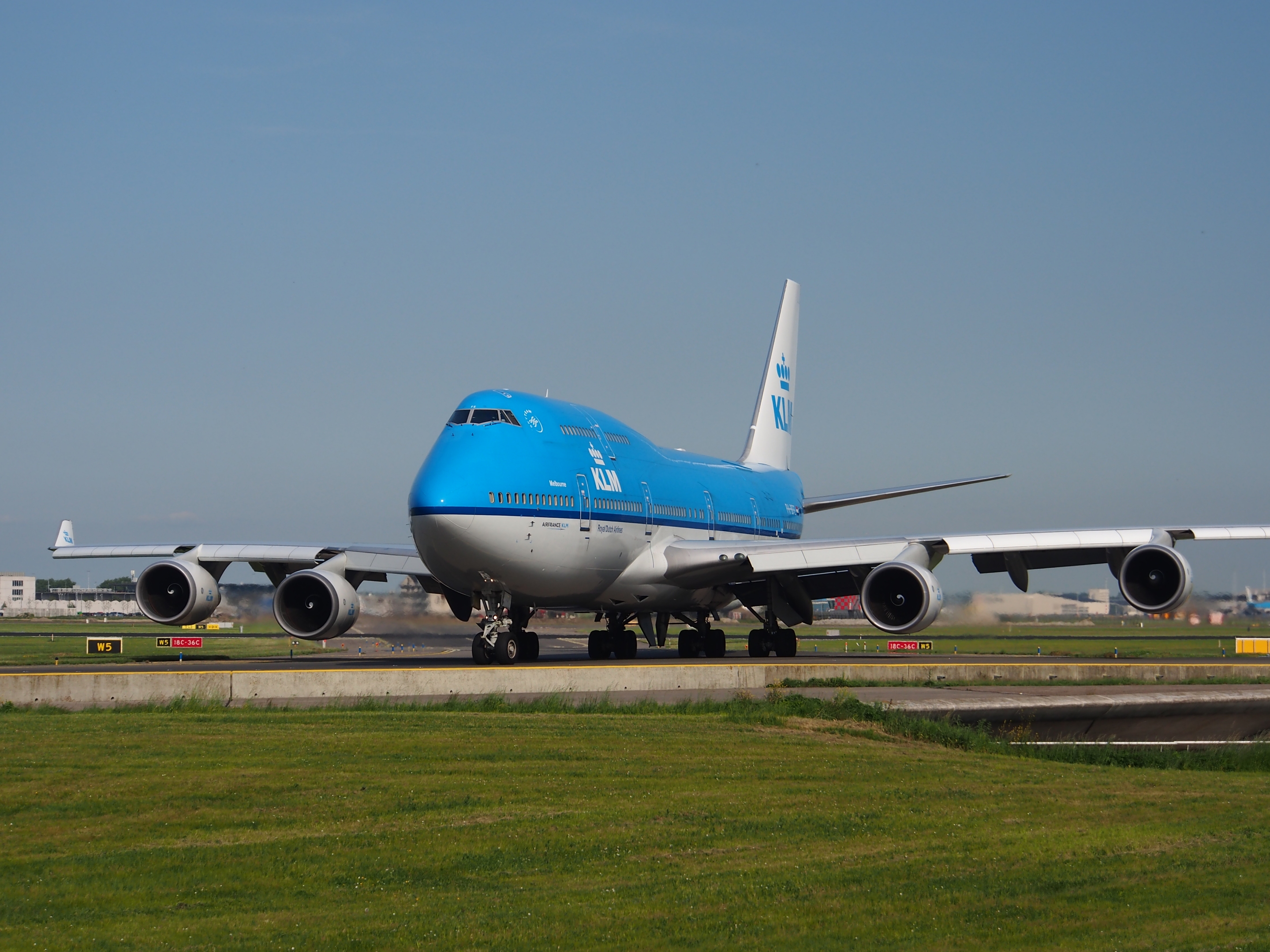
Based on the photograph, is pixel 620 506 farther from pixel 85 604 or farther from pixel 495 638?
pixel 85 604

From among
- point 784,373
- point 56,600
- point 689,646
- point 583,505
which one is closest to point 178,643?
point 689,646

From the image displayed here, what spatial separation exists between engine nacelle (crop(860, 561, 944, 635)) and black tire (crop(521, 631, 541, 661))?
7034mm

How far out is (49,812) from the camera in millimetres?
10133

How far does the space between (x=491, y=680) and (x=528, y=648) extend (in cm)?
851

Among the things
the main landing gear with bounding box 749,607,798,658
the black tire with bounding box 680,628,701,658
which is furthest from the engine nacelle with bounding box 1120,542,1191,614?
the black tire with bounding box 680,628,701,658

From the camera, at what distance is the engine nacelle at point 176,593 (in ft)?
95.7

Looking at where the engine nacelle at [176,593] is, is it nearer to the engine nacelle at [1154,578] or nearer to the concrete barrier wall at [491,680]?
the concrete barrier wall at [491,680]

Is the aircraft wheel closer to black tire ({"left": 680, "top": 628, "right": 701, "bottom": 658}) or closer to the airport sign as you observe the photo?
black tire ({"left": 680, "top": 628, "right": 701, "bottom": 658})

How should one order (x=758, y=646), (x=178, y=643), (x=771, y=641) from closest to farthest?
(x=758, y=646) → (x=771, y=641) → (x=178, y=643)

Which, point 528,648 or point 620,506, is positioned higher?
point 620,506

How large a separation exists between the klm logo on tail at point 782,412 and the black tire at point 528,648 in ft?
64.1

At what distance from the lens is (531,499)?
26.0m

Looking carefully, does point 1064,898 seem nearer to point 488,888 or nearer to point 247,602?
point 488,888

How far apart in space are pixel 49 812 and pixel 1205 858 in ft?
27.9
